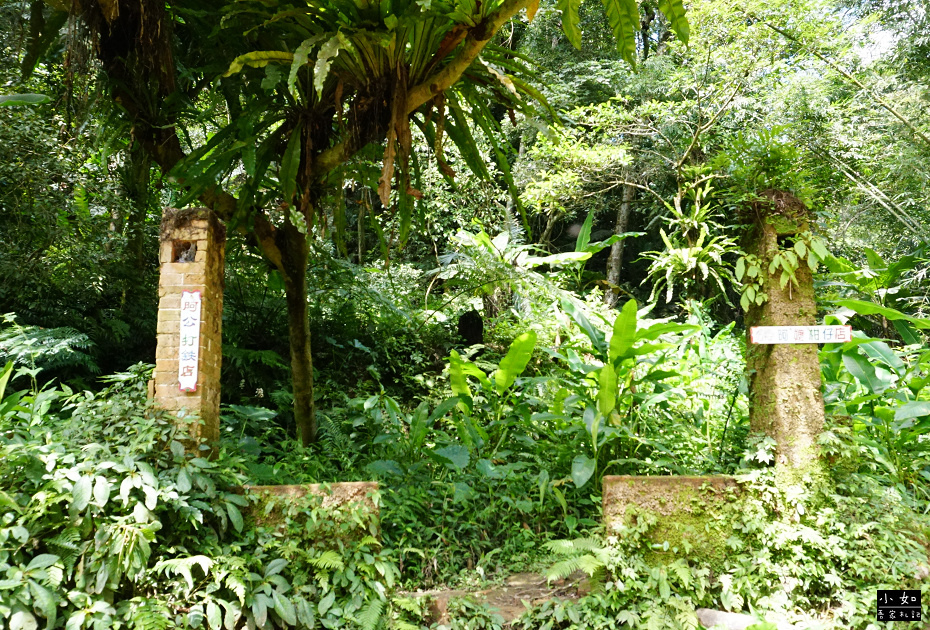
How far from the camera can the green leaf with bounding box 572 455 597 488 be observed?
2865mm

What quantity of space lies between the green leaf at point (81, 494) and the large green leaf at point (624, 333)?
2351mm

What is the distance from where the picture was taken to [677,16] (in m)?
2.07

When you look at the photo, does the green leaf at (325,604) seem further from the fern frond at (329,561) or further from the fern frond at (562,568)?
the fern frond at (562,568)

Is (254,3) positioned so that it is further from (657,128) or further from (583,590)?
(657,128)

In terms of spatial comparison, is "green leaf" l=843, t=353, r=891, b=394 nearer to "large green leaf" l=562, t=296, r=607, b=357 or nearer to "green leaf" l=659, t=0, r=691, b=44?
"large green leaf" l=562, t=296, r=607, b=357

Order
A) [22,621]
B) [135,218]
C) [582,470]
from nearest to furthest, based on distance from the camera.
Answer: [22,621] → [582,470] → [135,218]

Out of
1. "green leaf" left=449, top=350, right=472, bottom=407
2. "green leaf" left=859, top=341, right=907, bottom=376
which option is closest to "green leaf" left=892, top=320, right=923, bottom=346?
"green leaf" left=859, top=341, right=907, bottom=376

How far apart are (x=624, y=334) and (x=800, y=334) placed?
791mm

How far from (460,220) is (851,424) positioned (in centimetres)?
537

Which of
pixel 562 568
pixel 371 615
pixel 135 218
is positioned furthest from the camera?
pixel 135 218

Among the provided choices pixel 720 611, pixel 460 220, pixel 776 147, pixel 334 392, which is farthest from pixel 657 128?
pixel 720 611

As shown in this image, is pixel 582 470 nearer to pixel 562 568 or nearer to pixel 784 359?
pixel 562 568

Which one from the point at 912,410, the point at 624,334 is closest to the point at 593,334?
the point at 624,334

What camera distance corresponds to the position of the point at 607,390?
3051 millimetres
